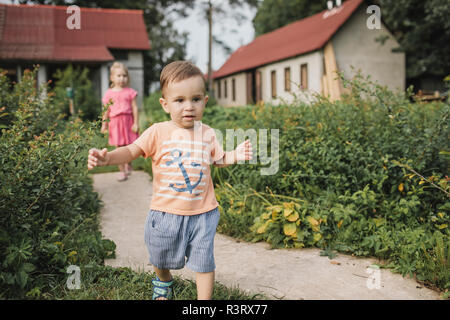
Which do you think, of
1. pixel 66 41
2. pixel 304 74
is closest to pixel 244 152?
pixel 304 74

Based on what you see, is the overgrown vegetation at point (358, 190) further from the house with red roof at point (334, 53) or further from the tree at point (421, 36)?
the tree at point (421, 36)

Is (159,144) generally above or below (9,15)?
below

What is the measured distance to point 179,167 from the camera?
2.21 m

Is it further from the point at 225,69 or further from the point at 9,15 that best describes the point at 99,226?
the point at 225,69

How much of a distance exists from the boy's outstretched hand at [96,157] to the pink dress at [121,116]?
403 cm

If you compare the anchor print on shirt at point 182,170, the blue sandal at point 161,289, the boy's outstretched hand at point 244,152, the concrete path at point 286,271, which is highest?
the boy's outstretched hand at point 244,152

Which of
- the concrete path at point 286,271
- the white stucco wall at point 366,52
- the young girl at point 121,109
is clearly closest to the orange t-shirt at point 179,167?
the concrete path at point 286,271

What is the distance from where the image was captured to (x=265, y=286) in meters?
2.58

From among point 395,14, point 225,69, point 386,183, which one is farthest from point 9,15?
point 386,183

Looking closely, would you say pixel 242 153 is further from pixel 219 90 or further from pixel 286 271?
pixel 219 90

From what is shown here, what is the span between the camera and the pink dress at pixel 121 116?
587cm

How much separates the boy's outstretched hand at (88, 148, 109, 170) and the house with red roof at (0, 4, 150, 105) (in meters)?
17.4

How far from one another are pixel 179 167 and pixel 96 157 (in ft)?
1.53

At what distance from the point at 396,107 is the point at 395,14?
16151 mm
